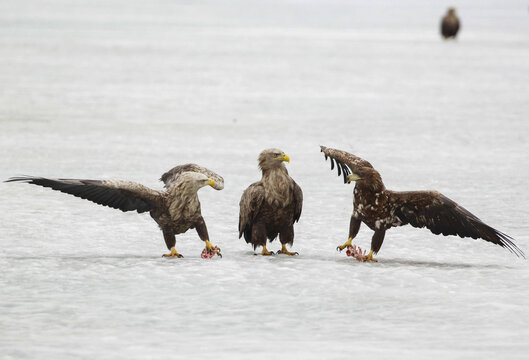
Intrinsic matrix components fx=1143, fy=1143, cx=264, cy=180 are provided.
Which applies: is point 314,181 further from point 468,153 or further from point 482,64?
point 482,64

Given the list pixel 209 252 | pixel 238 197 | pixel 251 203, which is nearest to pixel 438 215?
pixel 251 203

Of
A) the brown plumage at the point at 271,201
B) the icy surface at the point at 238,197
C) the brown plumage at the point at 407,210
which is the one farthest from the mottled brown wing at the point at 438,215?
the brown plumage at the point at 271,201

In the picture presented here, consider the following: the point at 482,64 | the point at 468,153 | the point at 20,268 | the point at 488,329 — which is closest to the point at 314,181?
the point at 468,153

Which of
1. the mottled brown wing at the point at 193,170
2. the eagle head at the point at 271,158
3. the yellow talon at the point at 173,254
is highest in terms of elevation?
the eagle head at the point at 271,158

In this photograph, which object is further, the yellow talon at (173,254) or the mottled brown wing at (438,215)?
the yellow talon at (173,254)

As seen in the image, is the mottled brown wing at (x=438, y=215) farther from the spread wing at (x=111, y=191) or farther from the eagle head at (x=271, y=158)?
the spread wing at (x=111, y=191)

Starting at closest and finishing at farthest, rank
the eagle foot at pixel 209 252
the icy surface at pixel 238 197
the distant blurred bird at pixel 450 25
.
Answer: the icy surface at pixel 238 197 → the eagle foot at pixel 209 252 → the distant blurred bird at pixel 450 25

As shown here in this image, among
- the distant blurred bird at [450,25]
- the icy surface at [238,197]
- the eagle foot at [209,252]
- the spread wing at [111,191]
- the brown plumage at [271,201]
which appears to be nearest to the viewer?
the icy surface at [238,197]

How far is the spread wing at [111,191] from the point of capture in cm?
654

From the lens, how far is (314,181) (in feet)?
32.9

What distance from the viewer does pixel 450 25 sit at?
3014 cm

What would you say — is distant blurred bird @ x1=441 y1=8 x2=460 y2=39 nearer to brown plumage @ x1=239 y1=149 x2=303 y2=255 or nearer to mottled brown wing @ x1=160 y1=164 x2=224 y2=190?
mottled brown wing @ x1=160 y1=164 x2=224 y2=190

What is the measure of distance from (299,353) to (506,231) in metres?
3.38

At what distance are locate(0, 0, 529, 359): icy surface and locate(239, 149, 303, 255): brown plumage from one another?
0.65ft
